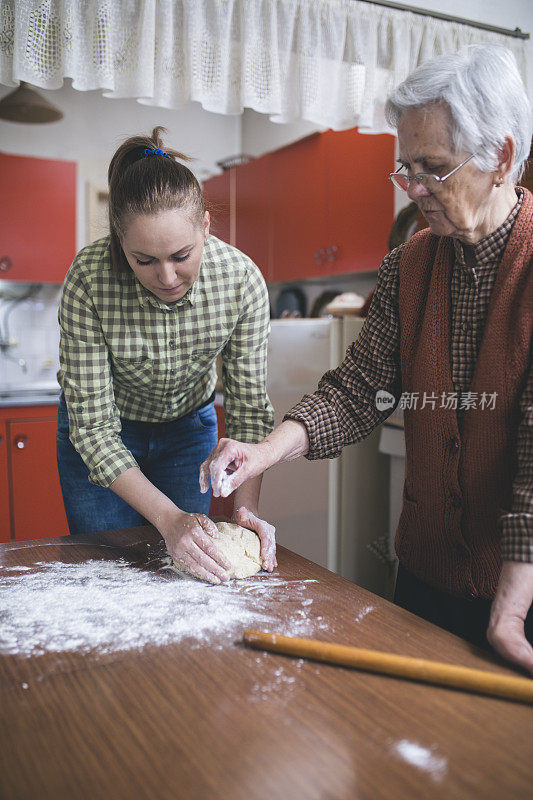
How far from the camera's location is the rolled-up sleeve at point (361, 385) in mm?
1291

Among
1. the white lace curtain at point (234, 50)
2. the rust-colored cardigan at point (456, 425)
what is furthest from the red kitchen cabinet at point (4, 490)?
the rust-colored cardigan at point (456, 425)

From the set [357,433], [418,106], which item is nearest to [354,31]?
[418,106]

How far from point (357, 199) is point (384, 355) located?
198 cm

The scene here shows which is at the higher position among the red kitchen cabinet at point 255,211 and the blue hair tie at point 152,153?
the red kitchen cabinet at point 255,211

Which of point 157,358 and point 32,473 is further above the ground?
point 157,358

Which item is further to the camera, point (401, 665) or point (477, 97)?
point (477, 97)

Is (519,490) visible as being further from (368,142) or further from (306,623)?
(368,142)

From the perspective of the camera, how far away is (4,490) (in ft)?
10.9

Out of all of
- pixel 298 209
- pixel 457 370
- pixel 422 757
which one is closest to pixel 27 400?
pixel 298 209

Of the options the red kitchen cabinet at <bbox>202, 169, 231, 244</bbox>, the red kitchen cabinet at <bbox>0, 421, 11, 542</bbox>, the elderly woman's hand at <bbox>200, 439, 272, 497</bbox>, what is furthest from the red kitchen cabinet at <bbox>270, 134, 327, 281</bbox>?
the elderly woman's hand at <bbox>200, 439, 272, 497</bbox>

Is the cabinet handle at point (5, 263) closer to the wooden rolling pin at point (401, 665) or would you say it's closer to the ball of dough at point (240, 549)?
the ball of dough at point (240, 549)

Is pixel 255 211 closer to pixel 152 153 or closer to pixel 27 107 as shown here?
pixel 27 107

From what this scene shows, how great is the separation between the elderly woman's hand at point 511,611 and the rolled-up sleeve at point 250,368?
74 centimetres

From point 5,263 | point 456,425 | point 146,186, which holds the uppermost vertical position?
point 5,263
